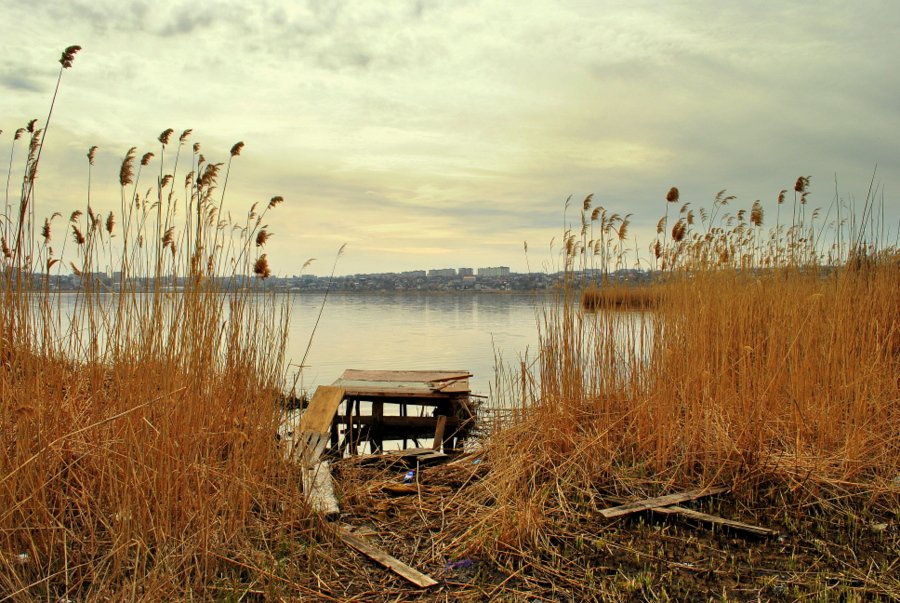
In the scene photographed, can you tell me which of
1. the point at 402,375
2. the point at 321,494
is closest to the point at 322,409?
the point at 321,494

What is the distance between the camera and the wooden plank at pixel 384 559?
116 inches

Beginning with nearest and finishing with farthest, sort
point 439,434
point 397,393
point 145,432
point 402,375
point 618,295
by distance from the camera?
point 145,432
point 618,295
point 439,434
point 397,393
point 402,375

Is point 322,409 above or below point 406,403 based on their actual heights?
above

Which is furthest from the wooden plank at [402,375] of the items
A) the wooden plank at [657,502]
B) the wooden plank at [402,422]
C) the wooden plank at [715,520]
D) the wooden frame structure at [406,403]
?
the wooden plank at [715,520]

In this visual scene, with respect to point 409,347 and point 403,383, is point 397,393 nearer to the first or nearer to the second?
point 403,383

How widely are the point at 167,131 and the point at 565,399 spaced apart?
2940mm

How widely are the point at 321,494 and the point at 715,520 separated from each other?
2148 mm

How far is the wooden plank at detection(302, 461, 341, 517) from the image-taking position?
133 inches

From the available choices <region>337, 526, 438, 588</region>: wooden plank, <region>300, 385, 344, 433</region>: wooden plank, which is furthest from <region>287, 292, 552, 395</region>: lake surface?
<region>337, 526, 438, 588</region>: wooden plank

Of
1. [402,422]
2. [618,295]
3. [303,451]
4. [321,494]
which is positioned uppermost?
[618,295]

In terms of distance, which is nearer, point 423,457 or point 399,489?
point 399,489

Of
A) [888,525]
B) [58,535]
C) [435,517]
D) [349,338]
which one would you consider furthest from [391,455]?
[349,338]

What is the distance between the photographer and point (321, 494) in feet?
12.2

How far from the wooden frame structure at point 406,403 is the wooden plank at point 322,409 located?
1.92 feet
